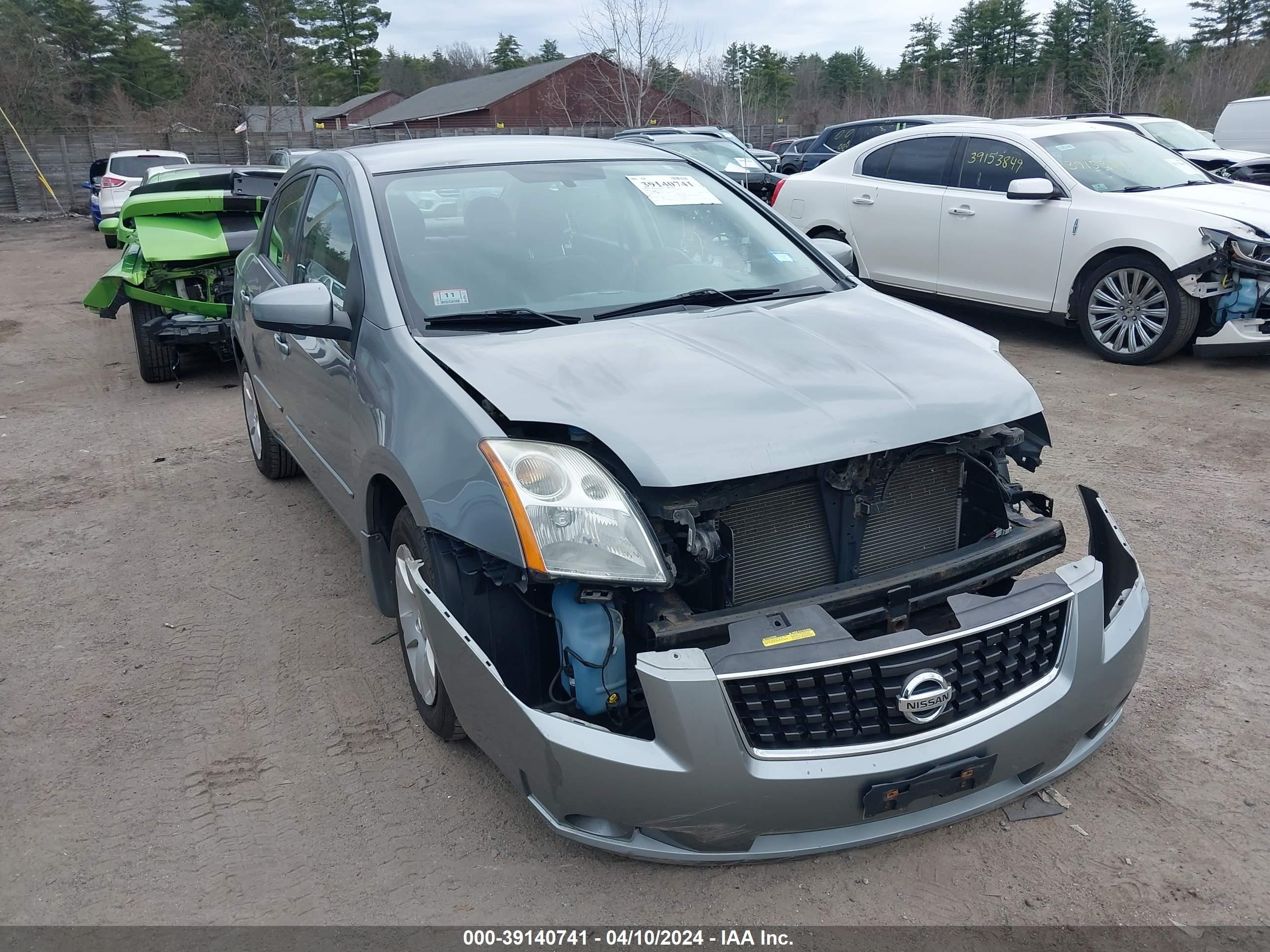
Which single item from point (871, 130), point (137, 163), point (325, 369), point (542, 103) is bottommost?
point (325, 369)

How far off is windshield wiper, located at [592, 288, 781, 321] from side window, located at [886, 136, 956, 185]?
5.40 metres

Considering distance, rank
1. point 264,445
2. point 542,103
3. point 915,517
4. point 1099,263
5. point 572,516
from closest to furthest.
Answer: point 572,516
point 915,517
point 264,445
point 1099,263
point 542,103

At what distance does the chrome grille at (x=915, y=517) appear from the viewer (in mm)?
2697

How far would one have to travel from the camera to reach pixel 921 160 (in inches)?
328

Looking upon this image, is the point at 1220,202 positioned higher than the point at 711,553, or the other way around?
the point at 1220,202

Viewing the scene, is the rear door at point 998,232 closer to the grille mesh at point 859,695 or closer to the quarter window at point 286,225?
the quarter window at point 286,225

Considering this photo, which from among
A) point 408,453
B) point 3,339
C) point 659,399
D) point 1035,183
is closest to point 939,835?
point 659,399

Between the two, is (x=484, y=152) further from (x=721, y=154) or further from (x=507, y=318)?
(x=721, y=154)

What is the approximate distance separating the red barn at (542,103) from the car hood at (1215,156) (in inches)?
1108

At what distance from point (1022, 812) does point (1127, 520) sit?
233 cm

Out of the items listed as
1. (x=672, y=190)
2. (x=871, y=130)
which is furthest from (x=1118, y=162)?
(x=871, y=130)

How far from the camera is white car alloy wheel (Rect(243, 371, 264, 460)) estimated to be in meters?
5.41

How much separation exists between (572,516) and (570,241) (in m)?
1.46

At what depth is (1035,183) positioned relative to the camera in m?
7.22
